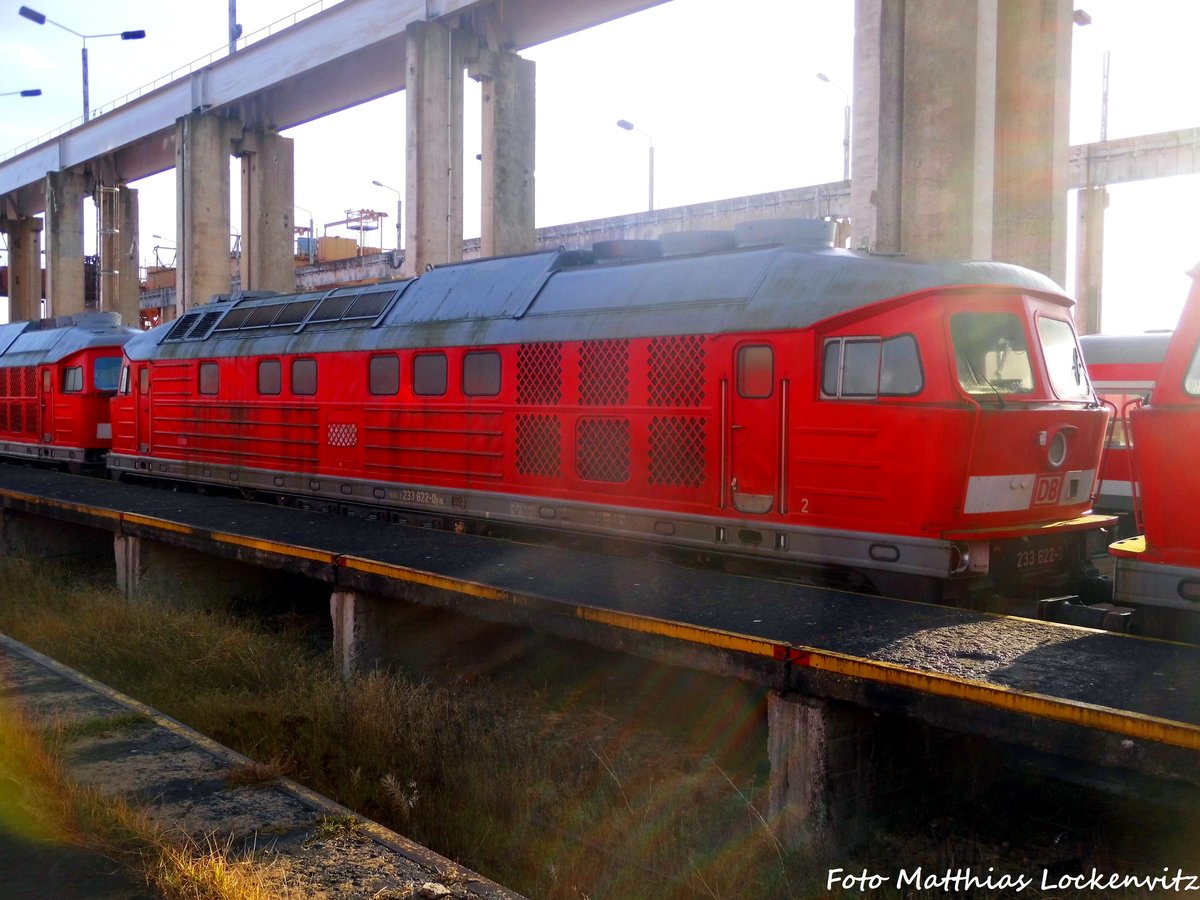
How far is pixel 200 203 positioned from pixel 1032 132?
22377 mm

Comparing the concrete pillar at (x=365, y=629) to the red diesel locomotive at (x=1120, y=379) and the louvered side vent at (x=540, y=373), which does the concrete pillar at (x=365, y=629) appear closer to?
the louvered side vent at (x=540, y=373)

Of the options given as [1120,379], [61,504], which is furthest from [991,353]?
[61,504]

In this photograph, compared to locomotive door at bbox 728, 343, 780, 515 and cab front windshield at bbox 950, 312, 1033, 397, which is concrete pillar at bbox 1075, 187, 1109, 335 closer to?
cab front windshield at bbox 950, 312, 1033, 397

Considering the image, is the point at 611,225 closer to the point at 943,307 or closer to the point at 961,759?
the point at 943,307

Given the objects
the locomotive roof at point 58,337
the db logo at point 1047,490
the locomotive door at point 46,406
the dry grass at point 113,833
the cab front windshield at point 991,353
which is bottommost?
the dry grass at point 113,833

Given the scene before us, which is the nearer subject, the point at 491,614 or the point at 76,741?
the point at 76,741

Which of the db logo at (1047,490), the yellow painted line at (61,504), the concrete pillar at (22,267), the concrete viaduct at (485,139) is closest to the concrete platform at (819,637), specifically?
the db logo at (1047,490)

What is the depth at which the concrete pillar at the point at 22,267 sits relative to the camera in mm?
45375

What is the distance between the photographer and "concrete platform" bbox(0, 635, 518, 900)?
172 inches

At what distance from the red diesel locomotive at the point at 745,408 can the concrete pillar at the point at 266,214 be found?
18228 millimetres

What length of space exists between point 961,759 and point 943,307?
3261 mm

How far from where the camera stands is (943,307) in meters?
7.66

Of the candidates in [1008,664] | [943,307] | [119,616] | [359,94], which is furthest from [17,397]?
[1008,664]

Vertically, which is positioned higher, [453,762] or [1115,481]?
[1115,481]
